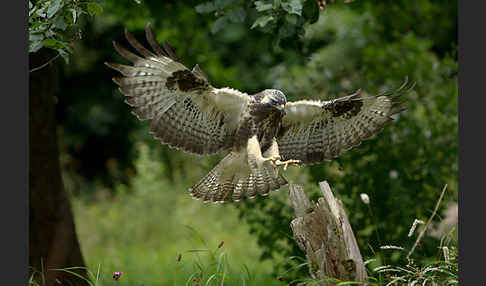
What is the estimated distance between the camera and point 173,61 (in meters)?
3.38

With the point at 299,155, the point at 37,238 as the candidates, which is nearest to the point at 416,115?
the point at 299,155

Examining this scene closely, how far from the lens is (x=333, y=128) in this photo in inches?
157

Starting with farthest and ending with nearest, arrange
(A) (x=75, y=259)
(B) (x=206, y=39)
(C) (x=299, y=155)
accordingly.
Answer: (B) (x=206, y=39)
(A) (x=75, y=259)
(C) (x=299, y=155)

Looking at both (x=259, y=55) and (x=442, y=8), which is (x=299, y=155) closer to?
(x=259, y=55)

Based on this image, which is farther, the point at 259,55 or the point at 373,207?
the point at 259,55

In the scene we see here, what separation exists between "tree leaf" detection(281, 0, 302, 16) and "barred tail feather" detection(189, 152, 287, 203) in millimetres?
976

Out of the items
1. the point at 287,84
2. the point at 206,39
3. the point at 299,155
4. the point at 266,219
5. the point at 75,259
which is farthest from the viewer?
the point at 206,39

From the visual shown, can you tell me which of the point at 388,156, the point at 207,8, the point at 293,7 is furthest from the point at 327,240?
the point at 388,156

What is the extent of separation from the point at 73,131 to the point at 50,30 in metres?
6.83

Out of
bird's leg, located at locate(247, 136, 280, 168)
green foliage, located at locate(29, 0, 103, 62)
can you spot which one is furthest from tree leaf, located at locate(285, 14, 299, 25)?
green foliage, located at locate(29, 0, 103, 62)

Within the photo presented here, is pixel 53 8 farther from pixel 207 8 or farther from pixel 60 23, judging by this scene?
pixel 207 8

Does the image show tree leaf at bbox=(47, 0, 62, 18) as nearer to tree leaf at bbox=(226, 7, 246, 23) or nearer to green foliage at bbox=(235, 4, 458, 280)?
tree leaf at bbox=(226, 7, 246, 23)

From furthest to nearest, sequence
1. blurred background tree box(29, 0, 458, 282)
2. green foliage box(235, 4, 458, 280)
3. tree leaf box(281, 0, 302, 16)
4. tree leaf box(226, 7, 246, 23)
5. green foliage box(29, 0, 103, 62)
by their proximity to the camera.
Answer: green foliage box(235, 4, 458, 280) < blurred background tree box(29, 0, 458, 282) < tree leaf box(226, 7, 246, 23) < tree leaf box(281, 0, 302, 16) < green foliage box(29, 0, 103, 62)

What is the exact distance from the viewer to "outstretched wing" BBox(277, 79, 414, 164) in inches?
154
